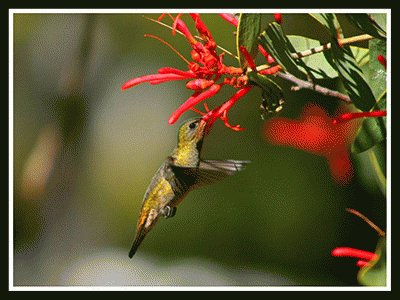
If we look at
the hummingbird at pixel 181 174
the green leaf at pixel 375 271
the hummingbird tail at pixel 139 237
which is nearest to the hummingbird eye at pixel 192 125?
the hummingbird at pixel 181 174

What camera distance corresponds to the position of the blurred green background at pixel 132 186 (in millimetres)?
1391

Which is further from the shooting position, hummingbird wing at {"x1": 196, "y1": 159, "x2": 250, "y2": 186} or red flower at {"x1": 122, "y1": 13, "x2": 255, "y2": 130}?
hummingbird wing at {"x1": 196, "y1": 159, "x2": 250, "y2": 186}

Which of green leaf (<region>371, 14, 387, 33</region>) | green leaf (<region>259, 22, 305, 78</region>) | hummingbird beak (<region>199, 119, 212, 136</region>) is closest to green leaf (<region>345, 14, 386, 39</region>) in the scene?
green leaf (<region>371, 14, 387, 33</region>)

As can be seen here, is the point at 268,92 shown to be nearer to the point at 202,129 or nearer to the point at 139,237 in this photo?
the point at 202,129

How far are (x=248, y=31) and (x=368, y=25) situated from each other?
20 cm

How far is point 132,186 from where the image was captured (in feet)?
4.90

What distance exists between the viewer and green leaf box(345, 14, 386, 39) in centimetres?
99

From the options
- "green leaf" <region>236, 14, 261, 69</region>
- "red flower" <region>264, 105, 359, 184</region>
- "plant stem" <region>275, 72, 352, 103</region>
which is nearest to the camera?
"green leaf" <region>236, 14, 261, 69</region>

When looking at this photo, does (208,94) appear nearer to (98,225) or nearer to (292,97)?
(292,97)

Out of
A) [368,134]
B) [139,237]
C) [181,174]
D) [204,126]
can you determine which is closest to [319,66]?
[368,134]

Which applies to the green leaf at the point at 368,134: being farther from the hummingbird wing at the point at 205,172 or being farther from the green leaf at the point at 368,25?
the hummingbird wing at the point at 205,172

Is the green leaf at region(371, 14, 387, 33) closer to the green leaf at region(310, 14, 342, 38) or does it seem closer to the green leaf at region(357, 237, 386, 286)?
the green leaf at region(310, 14, 342, 38)

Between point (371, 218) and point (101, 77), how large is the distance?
66 cm

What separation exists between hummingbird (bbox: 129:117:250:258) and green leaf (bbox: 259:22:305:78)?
222mm
